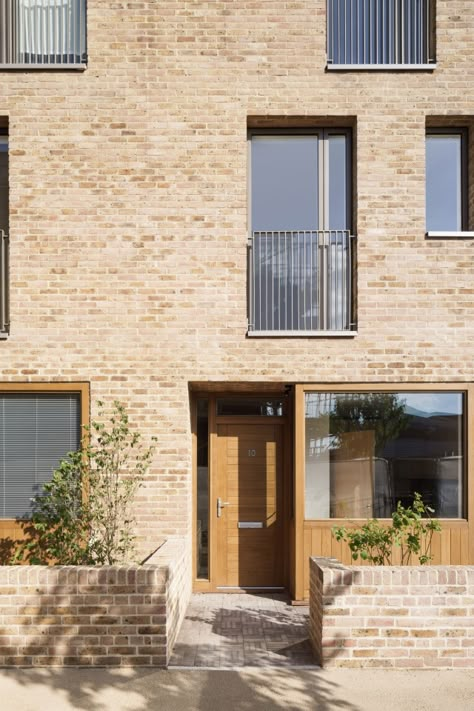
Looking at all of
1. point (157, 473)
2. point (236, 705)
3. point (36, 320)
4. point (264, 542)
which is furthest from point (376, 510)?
point (36, 320)

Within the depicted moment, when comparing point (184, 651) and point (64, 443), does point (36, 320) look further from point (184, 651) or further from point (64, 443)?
point (184, 651)

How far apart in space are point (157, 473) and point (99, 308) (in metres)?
2.06

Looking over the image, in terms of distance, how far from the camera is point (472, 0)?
724cm

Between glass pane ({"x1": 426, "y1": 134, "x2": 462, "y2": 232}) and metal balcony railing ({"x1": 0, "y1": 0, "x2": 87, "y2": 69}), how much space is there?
451 cm

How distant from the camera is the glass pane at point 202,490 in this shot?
7688 mm

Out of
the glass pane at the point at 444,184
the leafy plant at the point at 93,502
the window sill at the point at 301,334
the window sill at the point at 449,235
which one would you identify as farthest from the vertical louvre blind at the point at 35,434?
the glass pane at the point at 444,184

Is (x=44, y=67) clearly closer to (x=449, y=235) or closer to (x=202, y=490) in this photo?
(x=449, y=235)

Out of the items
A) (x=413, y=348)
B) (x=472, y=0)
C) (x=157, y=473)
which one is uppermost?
(x=472, y=0)

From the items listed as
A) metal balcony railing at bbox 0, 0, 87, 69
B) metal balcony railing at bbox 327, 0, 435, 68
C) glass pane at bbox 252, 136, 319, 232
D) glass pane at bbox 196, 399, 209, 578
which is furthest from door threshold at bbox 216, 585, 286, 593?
metal balcony railing at bbox 0, 0, 87, 69

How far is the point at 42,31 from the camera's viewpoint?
7414 mm

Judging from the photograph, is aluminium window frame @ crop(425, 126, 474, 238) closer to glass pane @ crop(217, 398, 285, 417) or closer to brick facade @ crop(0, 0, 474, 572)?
brick facade @ crop(0, 0, 474, 572)

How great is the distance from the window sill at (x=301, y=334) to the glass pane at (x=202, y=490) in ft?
4.39

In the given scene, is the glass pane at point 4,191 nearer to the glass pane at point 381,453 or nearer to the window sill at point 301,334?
the window sill at point 301,334

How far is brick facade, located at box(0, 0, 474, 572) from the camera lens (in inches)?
278
